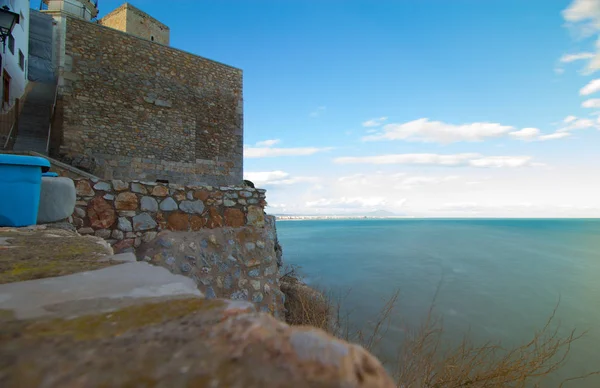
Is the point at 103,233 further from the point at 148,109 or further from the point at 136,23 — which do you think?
the point at 136,23

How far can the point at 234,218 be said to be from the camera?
4.54 metres

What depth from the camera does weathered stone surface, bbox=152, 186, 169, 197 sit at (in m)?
3.98

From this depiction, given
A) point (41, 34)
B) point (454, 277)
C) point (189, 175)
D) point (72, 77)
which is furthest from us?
point (41, 34)

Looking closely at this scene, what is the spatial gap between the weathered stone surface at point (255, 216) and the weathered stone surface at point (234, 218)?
11 cm

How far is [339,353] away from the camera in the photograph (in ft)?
1.64

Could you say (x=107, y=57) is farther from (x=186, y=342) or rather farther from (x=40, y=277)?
(x=186, y=342)

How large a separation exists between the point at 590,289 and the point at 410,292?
7.94m

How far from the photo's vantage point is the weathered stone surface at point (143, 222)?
3.84 metres

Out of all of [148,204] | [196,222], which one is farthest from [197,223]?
[148,204]

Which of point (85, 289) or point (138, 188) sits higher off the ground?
point (138, 188)

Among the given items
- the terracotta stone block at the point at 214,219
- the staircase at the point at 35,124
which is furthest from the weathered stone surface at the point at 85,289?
the staircase at the point at 35,124

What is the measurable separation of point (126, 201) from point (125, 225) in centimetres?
29

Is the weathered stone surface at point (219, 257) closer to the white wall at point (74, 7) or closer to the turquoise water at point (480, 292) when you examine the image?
the turquoise water at point (480, 292)

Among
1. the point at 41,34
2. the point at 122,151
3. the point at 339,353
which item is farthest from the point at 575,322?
the point at 41,34
